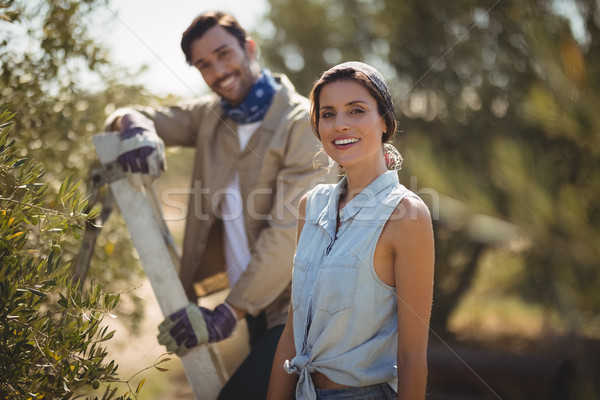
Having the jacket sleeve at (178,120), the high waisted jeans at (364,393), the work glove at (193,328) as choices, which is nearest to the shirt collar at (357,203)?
the high waisted jeans at (364,393)

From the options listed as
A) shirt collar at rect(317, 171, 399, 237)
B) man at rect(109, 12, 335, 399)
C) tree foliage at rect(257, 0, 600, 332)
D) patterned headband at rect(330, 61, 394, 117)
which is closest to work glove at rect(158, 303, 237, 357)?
man at rect(109, 12, 335, 399)

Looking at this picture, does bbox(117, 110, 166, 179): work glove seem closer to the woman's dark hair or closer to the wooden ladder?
the wooden ladder

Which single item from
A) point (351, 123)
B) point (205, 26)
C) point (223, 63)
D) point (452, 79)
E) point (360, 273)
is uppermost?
point (452, 79)

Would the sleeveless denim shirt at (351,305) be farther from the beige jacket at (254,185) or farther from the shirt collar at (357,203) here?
the beige jacket at (254,185)

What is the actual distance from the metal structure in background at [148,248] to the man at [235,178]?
0.07 metres

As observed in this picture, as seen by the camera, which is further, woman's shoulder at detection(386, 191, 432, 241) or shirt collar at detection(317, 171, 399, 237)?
shirt collar at detection(317, 171, 399, 237)

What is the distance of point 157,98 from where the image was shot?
3504mm

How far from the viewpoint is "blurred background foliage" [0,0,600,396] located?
89.3 inches

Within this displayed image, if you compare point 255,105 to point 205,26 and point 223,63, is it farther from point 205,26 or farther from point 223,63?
point 205,26

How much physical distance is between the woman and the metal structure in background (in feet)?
2.12

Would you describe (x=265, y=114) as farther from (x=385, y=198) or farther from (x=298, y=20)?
(x=298, y=20)

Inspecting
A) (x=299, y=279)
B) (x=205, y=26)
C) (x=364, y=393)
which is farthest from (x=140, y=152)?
(x=364, y=393)

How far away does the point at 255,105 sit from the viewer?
284cm

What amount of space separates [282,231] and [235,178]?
444mm
